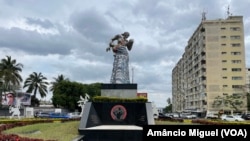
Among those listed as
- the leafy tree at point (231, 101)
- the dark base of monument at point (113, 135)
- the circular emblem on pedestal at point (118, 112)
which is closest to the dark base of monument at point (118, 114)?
the circular emblem on pedestal at point (118, 112)

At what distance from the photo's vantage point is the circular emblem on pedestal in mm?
24078

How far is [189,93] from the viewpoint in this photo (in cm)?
9888

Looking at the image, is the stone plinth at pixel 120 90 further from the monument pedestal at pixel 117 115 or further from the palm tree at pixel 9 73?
the palm tree at pixel 9 73

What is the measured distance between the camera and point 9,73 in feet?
196

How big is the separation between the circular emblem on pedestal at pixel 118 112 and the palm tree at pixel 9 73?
134 ft

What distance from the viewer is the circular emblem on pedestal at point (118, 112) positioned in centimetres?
2408

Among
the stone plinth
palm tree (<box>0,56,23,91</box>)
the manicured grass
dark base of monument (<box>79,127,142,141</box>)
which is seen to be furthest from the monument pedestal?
palm tree (<box>0,56,23,91</box>)

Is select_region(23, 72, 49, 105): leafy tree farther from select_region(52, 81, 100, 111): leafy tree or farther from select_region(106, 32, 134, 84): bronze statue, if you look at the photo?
select_region(106, 32, 134, 84): bronze statue

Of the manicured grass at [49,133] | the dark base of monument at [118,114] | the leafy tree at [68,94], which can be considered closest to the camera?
the manicured grass at [49,133]

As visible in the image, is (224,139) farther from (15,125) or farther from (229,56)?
(229,56)

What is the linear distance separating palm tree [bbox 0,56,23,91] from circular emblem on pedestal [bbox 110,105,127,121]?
40768mm

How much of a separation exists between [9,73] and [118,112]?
41.0 m

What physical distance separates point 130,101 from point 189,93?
77139 mm

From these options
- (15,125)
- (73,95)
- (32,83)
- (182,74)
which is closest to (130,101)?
(15,125)
